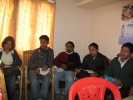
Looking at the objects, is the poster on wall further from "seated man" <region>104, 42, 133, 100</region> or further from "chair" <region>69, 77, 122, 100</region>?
"chair" <region>69, 77, 122, 100</region>

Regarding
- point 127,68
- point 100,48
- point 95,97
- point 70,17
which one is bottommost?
point 95,97

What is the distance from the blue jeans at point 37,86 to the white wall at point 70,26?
109 cm

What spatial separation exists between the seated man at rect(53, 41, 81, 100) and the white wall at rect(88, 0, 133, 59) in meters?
0.72

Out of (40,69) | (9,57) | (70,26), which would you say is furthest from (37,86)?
(70,26)

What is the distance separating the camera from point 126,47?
214 centimetres

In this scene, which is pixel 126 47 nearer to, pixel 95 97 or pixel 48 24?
pixel 95 97

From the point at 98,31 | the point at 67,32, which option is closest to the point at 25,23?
the point at 67,32

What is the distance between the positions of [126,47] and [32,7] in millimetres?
1989

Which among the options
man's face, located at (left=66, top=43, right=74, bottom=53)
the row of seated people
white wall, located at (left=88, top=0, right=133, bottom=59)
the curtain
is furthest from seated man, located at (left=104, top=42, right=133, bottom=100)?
the curtain

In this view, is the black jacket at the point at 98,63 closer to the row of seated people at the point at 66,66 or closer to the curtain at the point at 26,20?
the row of seated people at the point at 66,66

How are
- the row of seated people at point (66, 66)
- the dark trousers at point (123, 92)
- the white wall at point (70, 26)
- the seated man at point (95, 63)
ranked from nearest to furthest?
the dark trousers at point (123, 92)
the row of seated people at point (66, 66)
the seated man at point (95, 63)
the white wall at point (70, 26)

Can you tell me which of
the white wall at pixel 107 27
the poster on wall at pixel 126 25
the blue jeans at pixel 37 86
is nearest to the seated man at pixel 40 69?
the blue jeans at pixel 37 86

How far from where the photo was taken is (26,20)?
3062 millimetres

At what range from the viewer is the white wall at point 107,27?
2961 mm
